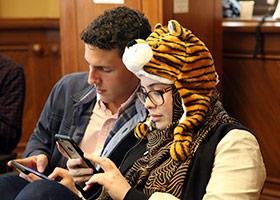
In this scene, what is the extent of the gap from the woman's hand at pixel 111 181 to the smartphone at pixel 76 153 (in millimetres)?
55

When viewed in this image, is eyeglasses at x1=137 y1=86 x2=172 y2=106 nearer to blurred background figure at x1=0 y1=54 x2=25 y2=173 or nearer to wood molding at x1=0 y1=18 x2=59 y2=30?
blurred background figure at x1=0 y1=54 x2=25 y2=173

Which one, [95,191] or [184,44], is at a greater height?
[184,44]

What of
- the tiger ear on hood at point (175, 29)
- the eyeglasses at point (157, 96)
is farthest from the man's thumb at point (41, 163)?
the tiger ear on hood at point (175, 29)

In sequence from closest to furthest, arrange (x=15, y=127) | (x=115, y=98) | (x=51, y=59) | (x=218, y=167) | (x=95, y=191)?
1. (x=218, y=167)
2. (x=95, y=191)
3. (x=115, y=98)
4. (x=15, y=127)
5. (x=51, y=59)

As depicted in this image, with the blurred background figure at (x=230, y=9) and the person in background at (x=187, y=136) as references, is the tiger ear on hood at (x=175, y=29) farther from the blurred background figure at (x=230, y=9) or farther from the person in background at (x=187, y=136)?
the blurred background figure at (x=230, y=9)

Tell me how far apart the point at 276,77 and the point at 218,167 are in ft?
4.72

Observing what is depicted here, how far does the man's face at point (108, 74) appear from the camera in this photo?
1.90m

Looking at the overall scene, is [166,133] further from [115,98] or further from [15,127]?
[15,127]

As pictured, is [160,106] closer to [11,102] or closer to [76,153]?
[76,153]

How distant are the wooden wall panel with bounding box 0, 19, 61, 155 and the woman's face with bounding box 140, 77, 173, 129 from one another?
2137 millimetres

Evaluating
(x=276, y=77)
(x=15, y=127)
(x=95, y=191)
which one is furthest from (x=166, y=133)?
(x=276, y=77)

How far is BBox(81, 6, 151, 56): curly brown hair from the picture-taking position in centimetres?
188

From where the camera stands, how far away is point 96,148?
2.04 meters

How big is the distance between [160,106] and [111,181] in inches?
9.7
